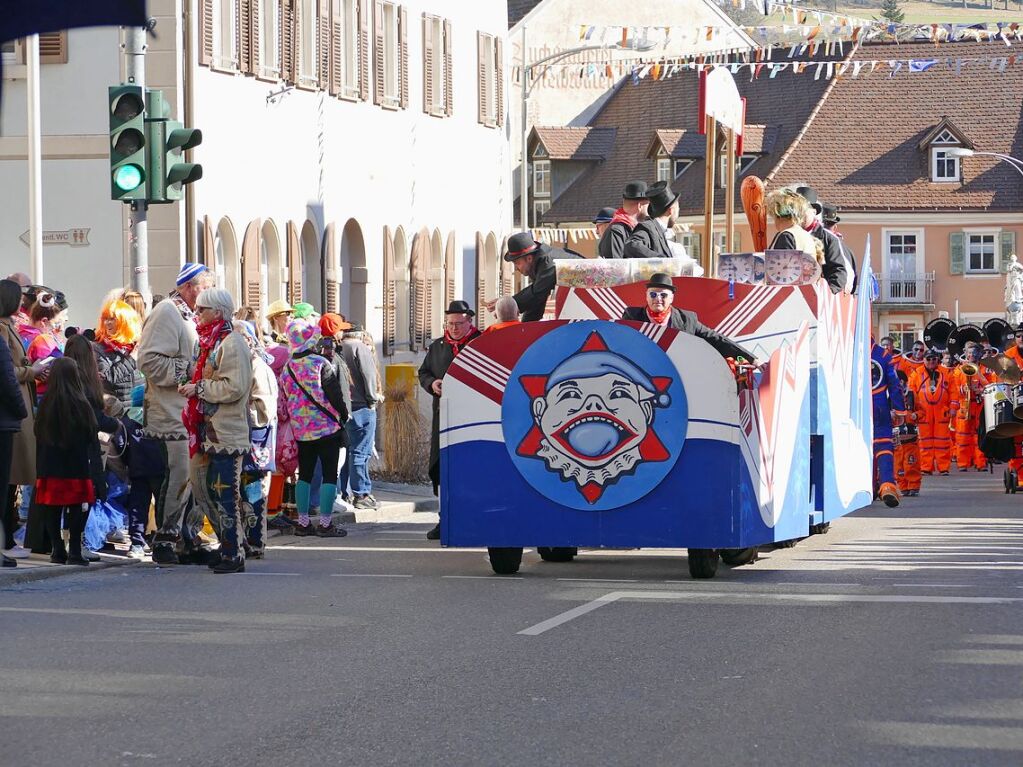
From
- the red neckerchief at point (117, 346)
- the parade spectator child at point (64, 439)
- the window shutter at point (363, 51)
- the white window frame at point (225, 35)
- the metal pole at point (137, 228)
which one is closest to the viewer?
the parade spectator child at point (64, 439)

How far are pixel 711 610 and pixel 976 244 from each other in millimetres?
60241

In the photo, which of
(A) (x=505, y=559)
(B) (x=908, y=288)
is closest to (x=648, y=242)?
(A) (x=505, y=559)

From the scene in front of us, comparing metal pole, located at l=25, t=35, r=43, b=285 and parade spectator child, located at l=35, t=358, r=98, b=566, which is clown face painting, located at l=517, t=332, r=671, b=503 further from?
metal pole, located at l=25, t=35, r=43, b=285

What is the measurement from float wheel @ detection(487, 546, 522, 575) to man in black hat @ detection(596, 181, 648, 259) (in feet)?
8.83

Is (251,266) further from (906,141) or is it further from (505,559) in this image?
(906,141)

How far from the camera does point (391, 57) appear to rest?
3203 centimetres

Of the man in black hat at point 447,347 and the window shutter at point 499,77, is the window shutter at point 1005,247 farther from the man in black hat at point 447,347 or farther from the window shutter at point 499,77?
the man in black hat at point 447,347

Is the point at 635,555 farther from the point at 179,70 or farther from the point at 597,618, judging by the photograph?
the point at 179,70

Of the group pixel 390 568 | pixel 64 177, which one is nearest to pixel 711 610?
pixel 390 568

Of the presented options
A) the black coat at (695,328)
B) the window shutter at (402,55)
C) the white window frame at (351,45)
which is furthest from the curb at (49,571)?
the window shutter at (402,55)

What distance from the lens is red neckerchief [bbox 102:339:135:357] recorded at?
13.8 metres

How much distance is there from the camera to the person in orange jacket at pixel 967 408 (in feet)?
109

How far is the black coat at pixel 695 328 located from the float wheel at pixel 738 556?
129cm

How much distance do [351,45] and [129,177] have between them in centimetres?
1579
